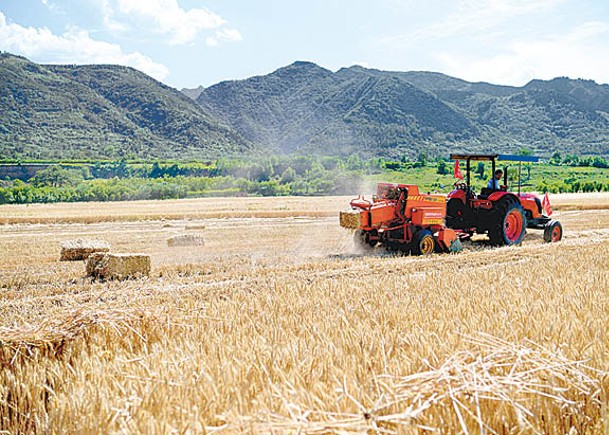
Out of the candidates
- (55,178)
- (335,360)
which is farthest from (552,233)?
(55,178)

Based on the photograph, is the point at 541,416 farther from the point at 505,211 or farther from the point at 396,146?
the point at 396,146

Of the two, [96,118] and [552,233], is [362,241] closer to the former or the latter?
[552,233]

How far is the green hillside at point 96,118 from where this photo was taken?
10962cm

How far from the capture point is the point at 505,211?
46.4 feet

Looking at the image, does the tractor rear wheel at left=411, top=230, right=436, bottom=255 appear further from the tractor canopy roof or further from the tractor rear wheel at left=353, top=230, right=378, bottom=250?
the tractor canopy roof

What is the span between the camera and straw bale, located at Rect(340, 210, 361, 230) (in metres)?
12.7

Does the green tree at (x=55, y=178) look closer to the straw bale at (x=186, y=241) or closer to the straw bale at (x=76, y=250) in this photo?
the straw bale at (x=186, y=241)

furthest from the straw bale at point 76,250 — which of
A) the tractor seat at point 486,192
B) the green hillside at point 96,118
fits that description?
the green hillside at point 96,118

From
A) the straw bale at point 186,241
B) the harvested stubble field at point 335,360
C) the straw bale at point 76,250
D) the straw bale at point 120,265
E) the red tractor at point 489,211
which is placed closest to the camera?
the harvested stubble field at point 335,360

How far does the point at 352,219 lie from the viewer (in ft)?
41.9

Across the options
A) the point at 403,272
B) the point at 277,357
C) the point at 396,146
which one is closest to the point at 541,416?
the point at 277,357

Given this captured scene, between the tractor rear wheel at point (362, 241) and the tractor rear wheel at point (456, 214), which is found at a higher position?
the tractor rear wheel at point (456, 214)

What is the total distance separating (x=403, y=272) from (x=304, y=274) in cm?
174

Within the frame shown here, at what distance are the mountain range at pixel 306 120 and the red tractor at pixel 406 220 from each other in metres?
100
